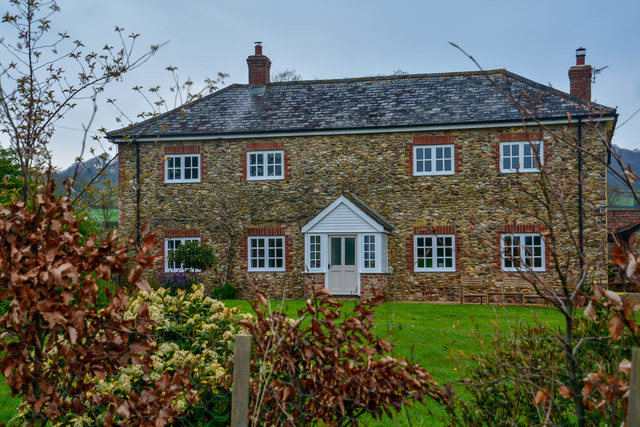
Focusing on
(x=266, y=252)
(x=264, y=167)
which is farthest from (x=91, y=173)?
(x=264, y=167)

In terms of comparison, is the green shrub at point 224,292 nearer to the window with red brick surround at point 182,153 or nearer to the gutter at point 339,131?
the window with red brick surround at point 182,153

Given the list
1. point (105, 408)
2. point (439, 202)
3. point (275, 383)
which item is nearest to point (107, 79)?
point (105, 408)

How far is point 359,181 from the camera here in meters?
19.7

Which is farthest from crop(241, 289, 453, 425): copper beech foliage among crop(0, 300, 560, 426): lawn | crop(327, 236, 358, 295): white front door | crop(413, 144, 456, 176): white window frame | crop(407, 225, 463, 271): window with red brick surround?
crop(413, 144, 456, 176): white window frame

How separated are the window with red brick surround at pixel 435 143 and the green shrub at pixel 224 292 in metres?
7.39

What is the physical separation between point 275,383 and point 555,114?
685 inches

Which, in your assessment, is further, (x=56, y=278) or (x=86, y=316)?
(x=86, y=316)

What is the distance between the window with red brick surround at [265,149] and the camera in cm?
2020

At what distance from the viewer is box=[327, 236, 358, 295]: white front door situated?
19359mm

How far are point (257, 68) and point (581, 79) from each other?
1237cm

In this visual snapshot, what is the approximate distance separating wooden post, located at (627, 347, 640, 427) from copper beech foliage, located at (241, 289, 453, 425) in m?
1.00

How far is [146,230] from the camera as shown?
3234 millimetres

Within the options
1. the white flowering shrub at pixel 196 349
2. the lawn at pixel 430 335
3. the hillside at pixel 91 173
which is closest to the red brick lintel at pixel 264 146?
the lawn at pixel 430 335

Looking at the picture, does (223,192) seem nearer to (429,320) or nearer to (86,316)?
(429,320)
